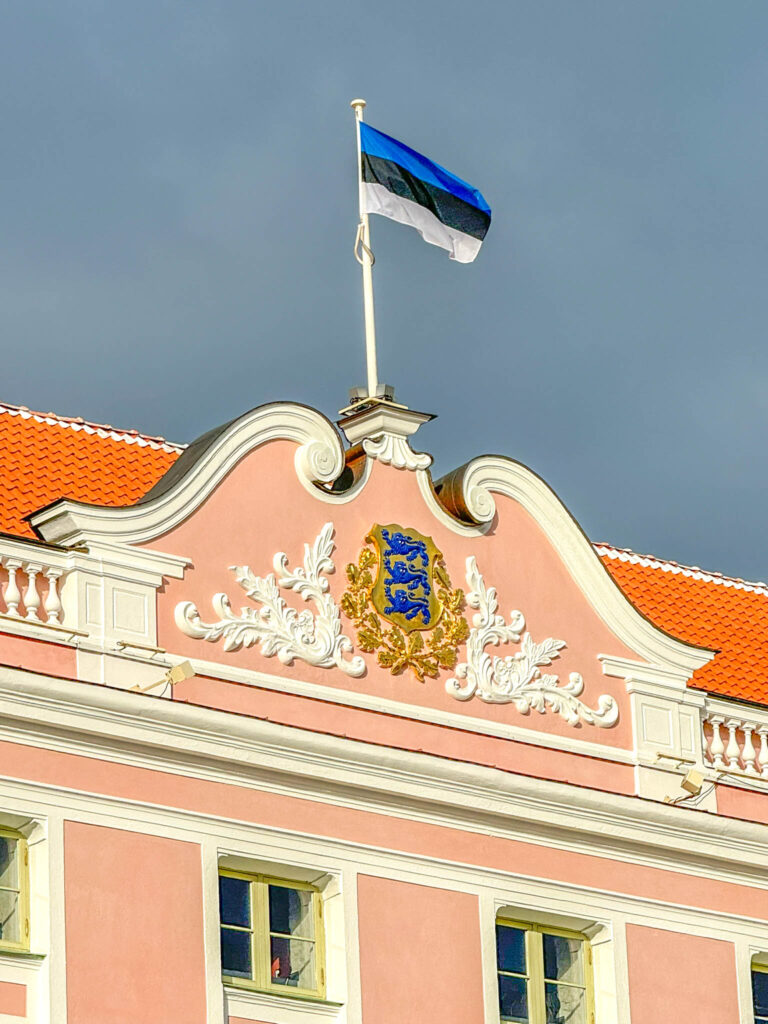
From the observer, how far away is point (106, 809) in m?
28.9

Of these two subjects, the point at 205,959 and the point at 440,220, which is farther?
the point at 440,220

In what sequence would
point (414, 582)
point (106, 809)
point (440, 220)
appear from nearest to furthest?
point (106, 809)
point (414, 582)
point (440, 220)

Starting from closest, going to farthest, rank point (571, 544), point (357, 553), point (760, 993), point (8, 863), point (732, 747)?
point (8, 863)
point (357, 553)
point (571, 544)
point (760, 993)
point (732, 747)

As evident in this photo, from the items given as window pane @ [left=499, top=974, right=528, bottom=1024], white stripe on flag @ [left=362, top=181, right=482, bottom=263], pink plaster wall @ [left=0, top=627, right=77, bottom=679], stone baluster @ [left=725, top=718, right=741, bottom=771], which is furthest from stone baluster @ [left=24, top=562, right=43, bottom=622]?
stone baluster @ [left=725, top=718, right=741, bottom=771]

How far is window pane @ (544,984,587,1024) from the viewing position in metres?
31.5

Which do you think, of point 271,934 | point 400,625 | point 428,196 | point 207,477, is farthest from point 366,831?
point 428,196

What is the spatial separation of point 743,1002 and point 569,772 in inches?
113

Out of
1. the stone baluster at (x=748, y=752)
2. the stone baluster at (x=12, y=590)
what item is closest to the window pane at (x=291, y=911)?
the stone baluster at (x=12, y=590)

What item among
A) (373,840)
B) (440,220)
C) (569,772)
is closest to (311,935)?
(373,840)

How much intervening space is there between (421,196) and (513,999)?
8.04 m

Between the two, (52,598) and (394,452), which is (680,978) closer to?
(394,452)

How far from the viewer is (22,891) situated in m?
28.4

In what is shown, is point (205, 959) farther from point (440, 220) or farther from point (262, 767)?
point (440, 220)

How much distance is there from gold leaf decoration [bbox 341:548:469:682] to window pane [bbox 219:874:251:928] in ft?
8.67
